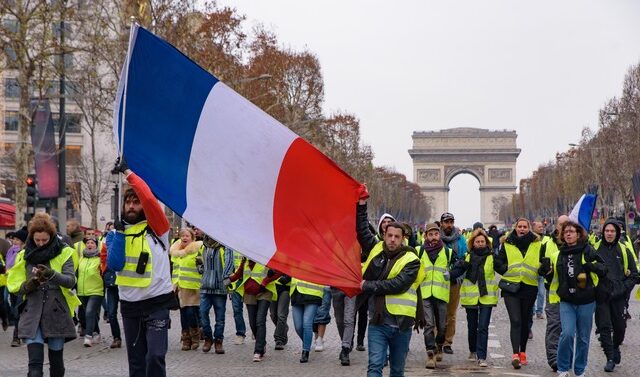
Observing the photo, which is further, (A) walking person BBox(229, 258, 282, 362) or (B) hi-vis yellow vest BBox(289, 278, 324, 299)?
(A) walking person BBox(229, 258, 282, 362)

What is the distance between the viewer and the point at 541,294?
23078 millimetres

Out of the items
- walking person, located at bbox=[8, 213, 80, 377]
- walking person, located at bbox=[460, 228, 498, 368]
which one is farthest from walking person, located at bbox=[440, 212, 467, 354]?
walking person, located at bbox=[8, 213, 80, 377]

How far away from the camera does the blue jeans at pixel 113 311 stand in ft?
54.0

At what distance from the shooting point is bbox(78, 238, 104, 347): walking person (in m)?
16.7

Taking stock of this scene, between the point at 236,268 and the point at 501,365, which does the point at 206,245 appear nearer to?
the point at 236,268

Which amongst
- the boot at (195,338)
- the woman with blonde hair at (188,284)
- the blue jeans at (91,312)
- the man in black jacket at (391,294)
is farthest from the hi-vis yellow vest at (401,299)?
the blue jeans at (91,312)

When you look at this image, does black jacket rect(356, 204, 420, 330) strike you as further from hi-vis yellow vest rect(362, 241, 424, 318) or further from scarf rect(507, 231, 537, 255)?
scarf rect(507, 231, 537, 255)

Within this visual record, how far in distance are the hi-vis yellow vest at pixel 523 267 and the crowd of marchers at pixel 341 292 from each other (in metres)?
0.01

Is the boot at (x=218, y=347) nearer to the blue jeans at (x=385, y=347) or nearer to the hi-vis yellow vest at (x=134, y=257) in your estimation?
the blue jeans at (x=385, y=347)

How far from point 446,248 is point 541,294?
8.90 meters

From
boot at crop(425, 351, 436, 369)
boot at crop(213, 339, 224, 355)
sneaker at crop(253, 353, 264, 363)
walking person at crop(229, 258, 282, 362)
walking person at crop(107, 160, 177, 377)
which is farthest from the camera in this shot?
boot at crop(213, 339, 224, 355)

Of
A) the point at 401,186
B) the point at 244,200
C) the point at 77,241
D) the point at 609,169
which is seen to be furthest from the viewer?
the point at 401,186

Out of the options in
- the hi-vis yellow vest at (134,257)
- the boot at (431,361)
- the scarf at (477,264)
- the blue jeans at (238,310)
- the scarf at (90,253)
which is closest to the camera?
the hi-vis yellow vest at (134,257)

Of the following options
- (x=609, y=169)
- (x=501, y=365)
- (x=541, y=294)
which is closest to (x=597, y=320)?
(x=501, y=365)
